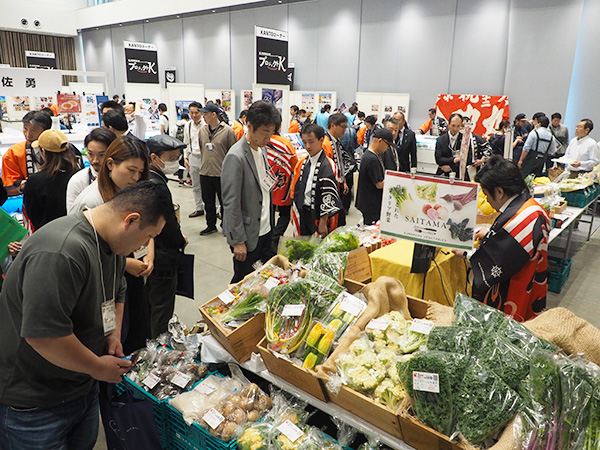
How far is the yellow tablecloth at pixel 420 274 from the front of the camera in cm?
270

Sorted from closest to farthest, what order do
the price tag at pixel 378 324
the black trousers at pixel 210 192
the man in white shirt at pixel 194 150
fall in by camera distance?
the price tag at pixel 378 324 < the black trousers at pixel 210 192 < the man in white shirt at pixel 194 150

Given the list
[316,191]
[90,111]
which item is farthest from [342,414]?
[90,111]

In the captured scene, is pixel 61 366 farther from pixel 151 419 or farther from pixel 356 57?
pixel 356 57

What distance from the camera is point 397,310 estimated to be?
2105 mm

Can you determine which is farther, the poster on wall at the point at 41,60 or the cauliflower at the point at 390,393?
the poster on wall at the point at 41,60

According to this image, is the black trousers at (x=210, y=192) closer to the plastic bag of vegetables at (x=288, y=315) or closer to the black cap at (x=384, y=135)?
the black cap at (x=384, y=135)

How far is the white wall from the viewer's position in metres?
9.73

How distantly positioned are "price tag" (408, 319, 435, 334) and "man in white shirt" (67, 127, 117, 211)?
1.98 meters

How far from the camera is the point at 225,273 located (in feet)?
15.7

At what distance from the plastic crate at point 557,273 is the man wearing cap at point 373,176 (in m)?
1.88

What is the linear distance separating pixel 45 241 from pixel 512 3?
11927 mm

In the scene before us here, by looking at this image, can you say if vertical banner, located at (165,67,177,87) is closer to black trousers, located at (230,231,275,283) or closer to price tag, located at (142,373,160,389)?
black trousers, located at (230,231,275,283)

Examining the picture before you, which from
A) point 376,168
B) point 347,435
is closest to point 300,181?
point 376,168

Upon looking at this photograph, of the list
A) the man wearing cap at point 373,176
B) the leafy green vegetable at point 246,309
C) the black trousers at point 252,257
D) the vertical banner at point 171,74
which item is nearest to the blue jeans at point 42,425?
the leafy green vegetable at point 246,309
